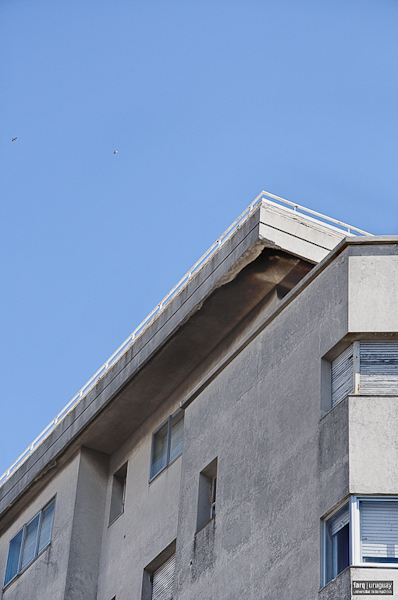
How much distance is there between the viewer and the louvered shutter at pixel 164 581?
23.6m

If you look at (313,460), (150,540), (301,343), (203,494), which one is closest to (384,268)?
(301,343)

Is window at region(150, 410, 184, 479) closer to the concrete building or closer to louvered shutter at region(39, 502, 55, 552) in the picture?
the concrete building

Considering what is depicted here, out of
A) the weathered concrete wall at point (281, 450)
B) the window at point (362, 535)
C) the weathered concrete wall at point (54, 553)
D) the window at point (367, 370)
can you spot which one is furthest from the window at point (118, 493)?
the window at point (362, 535)

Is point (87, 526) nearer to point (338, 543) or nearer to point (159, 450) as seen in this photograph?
point (159, 450)

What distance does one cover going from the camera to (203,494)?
20828mm

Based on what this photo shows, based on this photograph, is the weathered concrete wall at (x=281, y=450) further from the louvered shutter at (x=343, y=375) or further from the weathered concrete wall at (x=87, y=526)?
the weathered concrete wall at (x=87, y=526)

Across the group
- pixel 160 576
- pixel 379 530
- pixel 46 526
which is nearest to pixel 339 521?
pixel 379 530

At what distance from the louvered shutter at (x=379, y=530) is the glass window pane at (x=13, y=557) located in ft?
53.7

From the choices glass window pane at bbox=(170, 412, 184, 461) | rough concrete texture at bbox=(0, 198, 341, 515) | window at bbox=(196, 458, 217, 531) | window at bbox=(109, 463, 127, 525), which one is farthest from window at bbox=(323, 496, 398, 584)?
window at bbox=(109, 463, 127, 525)

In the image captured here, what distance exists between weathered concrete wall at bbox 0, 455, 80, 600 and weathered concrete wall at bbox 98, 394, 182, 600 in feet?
3.16

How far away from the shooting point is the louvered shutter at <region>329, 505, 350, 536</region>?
53.8 feet

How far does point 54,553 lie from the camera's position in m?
28.2

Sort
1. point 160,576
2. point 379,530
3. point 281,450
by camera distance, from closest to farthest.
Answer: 1. point 379,530
2. point 281,450
3. point 160,576

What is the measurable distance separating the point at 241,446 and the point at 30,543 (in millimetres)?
12445
